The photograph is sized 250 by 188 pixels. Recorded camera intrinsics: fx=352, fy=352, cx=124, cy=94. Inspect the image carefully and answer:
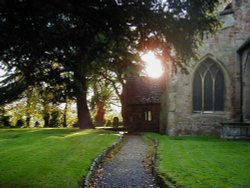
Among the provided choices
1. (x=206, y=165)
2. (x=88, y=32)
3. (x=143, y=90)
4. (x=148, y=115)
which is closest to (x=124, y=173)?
(x=206, y=165)

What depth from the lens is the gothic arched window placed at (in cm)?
2383

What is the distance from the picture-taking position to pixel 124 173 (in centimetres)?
1147

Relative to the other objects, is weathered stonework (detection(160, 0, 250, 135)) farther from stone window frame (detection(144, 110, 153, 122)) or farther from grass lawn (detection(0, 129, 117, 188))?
stone window frame (detection(144, 110, 153, 122))

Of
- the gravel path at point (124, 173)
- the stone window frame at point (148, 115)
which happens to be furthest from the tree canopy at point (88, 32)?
the stone window frame at point (148, 115)

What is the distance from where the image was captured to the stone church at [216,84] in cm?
2319

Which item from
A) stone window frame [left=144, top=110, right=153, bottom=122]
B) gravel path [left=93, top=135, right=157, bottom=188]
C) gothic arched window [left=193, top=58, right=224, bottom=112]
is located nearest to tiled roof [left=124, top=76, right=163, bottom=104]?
stone window frame [left=144, top=110, right=153, bottom=122]

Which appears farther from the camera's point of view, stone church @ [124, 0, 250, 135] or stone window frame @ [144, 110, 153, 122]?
stone window frame @ [144, 110, 153, 122]

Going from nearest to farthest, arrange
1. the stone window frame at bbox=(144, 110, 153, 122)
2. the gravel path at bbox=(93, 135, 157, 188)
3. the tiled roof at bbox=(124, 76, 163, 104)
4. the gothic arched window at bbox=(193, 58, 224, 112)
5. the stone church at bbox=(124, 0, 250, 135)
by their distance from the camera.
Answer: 1. the gravel path at bbox=(93, 135, 157, 188)
2. the stone church at bbox=(124, 0, 250, 135)
3. the gothic arched window at bbox=(193, 58, 224, 112)
4. the stone window frame at bbox=(144, 110, 153, 122)
5. the tiled roof at bbox=(124, 76, 163, 104)

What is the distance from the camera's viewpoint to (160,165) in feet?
38.4

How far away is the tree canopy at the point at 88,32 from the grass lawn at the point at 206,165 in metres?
3.28

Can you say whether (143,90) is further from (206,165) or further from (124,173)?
(124,173)

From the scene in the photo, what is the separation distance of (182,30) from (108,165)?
631cm

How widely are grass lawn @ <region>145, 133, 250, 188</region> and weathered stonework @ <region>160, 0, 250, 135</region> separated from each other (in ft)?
21.9

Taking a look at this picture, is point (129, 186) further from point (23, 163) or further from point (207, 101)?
point (207, 101)
